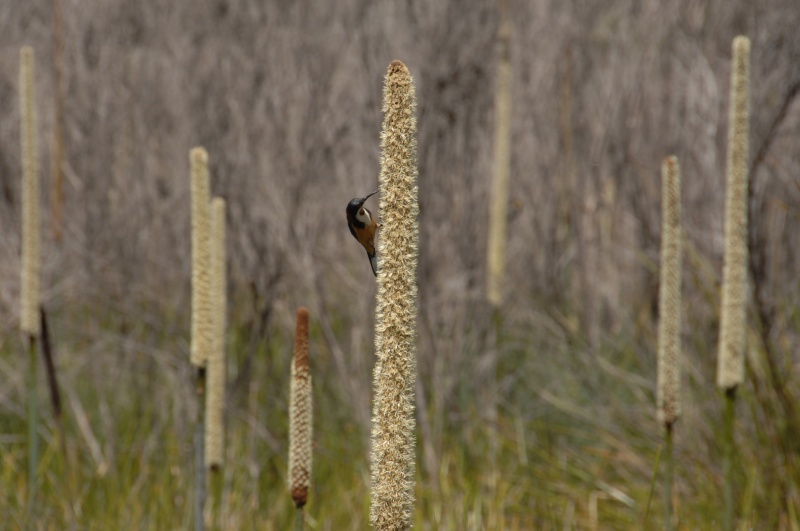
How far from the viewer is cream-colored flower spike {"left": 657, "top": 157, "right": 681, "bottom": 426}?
10.4 ft

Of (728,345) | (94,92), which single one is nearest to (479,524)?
(728,345)

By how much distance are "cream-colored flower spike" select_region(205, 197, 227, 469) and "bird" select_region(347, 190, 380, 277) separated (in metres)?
1.46

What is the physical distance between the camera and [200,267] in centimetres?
318

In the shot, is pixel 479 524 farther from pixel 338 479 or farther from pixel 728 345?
pixel 338 479


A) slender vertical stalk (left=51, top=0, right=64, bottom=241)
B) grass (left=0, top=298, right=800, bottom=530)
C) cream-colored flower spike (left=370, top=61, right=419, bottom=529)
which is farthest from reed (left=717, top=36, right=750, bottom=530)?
slender vertical stalk (left=51, top=0, right=64, bottom=241)

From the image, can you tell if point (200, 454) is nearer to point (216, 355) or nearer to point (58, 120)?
point (216, 355)

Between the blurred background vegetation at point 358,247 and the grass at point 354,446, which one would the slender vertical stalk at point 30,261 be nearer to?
the grass at point 354,446

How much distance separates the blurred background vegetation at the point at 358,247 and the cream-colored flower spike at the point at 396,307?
10.1 ft

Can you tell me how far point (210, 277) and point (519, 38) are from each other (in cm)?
624

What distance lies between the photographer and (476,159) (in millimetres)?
7379

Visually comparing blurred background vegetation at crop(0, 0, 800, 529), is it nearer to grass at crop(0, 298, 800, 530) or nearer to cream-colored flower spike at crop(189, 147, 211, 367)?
grass at crop(0, 298, 800, 530)

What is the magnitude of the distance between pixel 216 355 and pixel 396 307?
8.04ft

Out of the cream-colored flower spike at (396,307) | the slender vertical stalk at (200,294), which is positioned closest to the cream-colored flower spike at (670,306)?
the slender vertical stalk at (200,294)

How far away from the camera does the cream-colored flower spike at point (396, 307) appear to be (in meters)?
1.59
